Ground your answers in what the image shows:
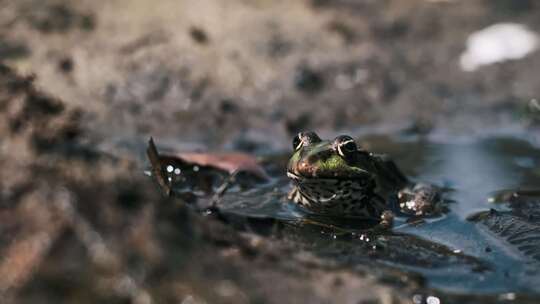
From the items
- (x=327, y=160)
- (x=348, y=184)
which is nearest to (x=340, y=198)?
(x=348, y=184)

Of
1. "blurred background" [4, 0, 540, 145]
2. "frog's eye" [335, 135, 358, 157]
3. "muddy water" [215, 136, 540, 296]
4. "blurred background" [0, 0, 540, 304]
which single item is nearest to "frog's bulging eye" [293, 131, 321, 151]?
"frog's eye" [335, 135, 358, 157]

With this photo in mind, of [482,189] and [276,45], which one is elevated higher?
[276,45]

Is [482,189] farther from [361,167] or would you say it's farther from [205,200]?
[205,200]

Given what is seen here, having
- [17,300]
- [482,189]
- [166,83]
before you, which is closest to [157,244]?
[17,300]

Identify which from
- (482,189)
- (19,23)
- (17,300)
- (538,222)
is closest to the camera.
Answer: (17,300)

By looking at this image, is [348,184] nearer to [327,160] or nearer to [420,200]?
[327,160]

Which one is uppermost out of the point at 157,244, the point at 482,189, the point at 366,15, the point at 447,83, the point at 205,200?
the point at 366,15
